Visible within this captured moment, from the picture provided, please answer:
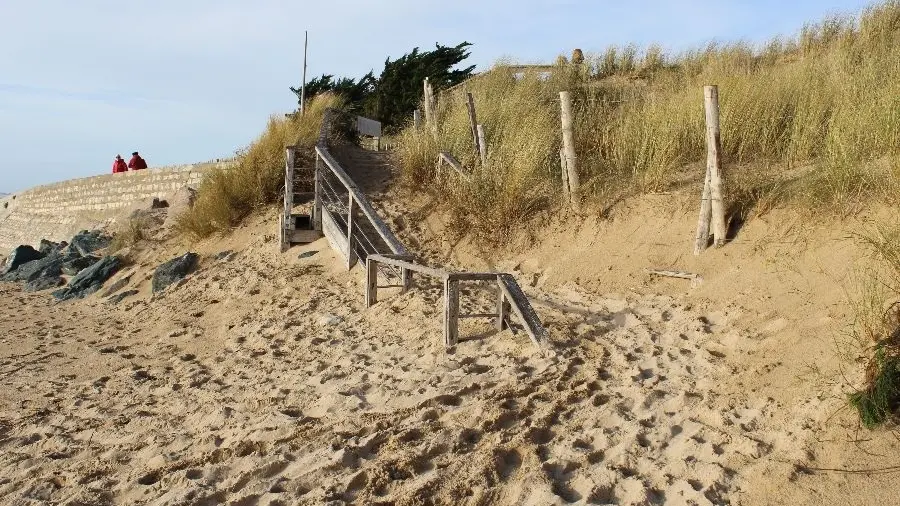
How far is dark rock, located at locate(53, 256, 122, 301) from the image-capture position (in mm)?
Answer: 10170

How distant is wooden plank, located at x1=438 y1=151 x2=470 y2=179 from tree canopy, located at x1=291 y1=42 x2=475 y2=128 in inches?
485

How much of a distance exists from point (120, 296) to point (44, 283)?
2653 mm

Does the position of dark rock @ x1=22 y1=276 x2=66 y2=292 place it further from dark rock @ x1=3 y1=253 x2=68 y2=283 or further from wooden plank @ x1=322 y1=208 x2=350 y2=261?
wooden plank @ x1=322 y1=208 x2=350 y2=261

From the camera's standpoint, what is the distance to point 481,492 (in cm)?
345

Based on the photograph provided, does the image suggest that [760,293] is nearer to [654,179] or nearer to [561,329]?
[561,329]

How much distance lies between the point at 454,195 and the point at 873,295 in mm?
5451

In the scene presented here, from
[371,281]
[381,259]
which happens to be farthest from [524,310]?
[371,281]

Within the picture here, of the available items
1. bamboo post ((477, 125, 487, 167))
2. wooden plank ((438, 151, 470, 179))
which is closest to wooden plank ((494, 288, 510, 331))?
wooden plank ((438, 151, 470, 179))

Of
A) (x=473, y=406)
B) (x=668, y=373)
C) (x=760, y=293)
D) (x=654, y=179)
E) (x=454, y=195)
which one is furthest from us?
(x=454, y=195)

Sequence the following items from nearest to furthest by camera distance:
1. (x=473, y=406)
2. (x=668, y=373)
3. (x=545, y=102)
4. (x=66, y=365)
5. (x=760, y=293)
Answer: (x=473, y=406) → (x=668, y=373) → (x=760, y=293) → (x=66, y=365) → (x=545, y=102)

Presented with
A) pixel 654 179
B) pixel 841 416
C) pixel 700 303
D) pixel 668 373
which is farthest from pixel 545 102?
pixel 841 416

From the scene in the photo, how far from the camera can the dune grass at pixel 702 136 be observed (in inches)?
245

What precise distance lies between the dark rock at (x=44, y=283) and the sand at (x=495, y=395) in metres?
3.67

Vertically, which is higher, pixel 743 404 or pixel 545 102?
pixel 545 102
